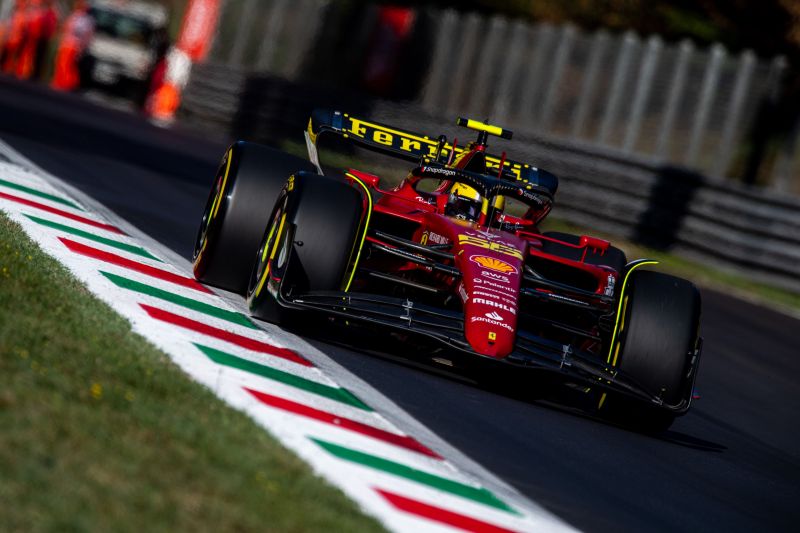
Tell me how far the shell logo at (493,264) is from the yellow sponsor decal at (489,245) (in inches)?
5.7

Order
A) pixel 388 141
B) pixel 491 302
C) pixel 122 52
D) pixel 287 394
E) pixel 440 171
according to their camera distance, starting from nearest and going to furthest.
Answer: pixel 287 394, pixel 491 302, pixel 440 171, pixel 388 141, pixel 122 52

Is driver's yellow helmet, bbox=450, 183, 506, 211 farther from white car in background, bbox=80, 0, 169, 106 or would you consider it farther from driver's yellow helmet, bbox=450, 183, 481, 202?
white car in background, bbox=80, 0, 169, 106

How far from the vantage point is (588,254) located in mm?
10336

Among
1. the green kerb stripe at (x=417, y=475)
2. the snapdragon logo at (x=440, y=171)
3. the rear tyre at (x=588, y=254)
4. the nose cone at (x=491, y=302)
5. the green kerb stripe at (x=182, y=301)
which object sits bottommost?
the green kerb stripe at (x=417, y=475)

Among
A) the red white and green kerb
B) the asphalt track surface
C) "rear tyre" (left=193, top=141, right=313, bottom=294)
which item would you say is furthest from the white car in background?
"rear tyre" (left=193, top=141, right=313, bottom=294)

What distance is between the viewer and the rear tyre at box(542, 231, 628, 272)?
10211 millimetres

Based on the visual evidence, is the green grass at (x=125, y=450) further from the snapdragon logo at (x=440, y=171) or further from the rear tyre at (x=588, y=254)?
the rear tyre at (x=588, y=254)

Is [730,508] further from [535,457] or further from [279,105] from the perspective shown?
[279,105]

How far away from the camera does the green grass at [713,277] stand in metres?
18.5

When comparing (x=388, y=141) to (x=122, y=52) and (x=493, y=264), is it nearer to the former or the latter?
(x=493, y=264)

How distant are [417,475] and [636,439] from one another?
2724 millimetres

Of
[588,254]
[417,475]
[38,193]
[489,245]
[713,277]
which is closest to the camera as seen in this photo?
[417,475]

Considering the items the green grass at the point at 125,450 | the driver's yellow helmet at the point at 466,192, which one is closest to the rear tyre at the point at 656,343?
the driver's yellow helmet at the point at 466,192

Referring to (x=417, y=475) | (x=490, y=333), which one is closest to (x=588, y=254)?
(x=490, y=333)
